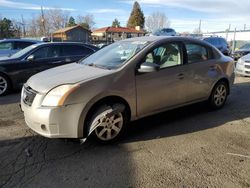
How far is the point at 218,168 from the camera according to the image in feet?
11.3

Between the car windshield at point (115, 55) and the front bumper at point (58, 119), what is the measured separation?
107 cm

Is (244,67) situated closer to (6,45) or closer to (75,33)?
(6,45)

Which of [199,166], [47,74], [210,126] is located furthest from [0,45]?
[199,166]

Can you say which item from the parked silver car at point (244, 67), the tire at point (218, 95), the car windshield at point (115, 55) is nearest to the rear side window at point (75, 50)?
the car windshield at point (115, 55)

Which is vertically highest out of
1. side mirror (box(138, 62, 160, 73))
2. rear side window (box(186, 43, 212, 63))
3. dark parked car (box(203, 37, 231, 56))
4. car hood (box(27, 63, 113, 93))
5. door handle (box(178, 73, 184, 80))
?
rear side window (box(186, 43, 212, 63))

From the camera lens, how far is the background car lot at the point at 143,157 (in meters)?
3.20

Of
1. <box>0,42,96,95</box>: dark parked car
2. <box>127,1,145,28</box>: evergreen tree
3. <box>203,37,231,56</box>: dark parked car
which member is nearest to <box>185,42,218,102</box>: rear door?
<box>0,42,96,95</box>: dark parked car

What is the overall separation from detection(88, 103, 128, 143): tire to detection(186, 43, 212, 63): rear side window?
5.99 ft

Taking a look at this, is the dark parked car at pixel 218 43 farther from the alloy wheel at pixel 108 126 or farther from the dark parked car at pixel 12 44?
the alloy wheel at pixel 108 126

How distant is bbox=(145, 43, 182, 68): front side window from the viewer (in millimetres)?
4691

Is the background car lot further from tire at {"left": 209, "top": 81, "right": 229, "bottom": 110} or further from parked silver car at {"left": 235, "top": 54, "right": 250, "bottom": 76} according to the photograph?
parked silver car at {"left": 235, "top": 54, "right": 250, "bottom": 76}

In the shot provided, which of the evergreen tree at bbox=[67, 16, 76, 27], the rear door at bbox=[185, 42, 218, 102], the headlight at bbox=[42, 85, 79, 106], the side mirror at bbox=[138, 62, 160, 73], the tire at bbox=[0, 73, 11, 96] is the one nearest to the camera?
the headlight at bbox=[42, 85, 79, 106]

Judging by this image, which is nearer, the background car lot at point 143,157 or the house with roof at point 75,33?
the background car lot at point 143,157

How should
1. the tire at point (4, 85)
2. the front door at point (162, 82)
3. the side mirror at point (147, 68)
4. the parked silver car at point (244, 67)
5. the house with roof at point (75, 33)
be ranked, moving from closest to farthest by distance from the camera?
the side mirror at point (147, 68) < the front door at point (162, 82) < the tire at point (4, 85) < the parked silver car at point (244, 67) < the house with roof at point (75, 33)
